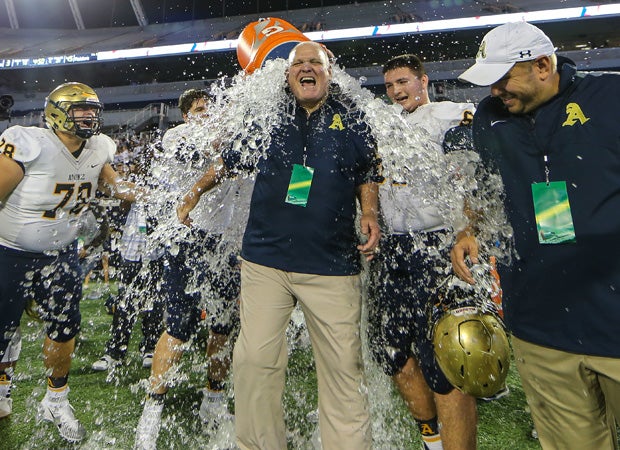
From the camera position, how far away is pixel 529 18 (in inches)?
675

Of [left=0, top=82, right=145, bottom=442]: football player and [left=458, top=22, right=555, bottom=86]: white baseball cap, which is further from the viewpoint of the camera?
[left=0, top=82, right=145, bottom=442]: football player

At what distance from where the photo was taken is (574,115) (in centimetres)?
160

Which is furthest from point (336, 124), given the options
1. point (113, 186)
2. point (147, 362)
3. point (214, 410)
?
point (147, 362)

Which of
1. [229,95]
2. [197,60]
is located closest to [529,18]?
[197,60]

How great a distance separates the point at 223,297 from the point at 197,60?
20276 mm

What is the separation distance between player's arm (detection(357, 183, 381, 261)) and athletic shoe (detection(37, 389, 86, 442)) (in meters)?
2.01

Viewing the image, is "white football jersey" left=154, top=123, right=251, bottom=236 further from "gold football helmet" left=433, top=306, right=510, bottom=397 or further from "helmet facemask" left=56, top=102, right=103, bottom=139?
Result: "gold football helmet" left=433, top=306, right=510, bottom=397

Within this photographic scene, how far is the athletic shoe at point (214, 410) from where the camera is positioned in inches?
112

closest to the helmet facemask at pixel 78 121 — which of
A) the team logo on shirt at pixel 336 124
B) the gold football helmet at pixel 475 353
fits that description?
the team logo on shirt at pixel 336 124

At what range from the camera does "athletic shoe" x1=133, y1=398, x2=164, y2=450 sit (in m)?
2.53

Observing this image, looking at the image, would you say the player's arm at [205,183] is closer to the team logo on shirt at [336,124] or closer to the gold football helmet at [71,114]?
the team logo on shirt at [336,124]

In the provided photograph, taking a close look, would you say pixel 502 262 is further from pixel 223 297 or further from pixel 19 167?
pixel 19 167

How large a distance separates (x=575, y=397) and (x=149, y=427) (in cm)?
209

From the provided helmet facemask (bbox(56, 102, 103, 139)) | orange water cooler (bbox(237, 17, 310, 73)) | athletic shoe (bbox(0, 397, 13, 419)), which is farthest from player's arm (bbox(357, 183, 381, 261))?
athletic shoe (bbox(0, 397, 13, 419))
